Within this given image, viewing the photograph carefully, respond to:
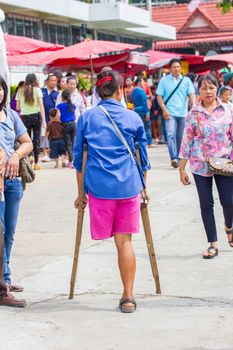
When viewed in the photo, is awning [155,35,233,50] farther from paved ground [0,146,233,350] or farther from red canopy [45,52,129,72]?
paved ground [0,146,233,350]

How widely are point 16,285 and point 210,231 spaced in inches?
80.5

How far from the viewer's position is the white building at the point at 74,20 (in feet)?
90.1

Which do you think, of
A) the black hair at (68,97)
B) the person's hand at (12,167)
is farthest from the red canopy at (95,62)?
the person's hand at (12,167)

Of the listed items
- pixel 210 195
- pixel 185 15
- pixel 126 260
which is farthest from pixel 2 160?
pixel 185 15

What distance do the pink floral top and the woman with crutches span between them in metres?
1.71

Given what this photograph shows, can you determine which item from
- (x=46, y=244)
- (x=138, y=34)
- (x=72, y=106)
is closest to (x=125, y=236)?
(x=46, y=244)

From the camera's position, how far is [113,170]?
6.38m

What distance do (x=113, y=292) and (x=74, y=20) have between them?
25523 mm

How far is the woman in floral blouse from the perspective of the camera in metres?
8.12

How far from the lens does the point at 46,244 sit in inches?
352

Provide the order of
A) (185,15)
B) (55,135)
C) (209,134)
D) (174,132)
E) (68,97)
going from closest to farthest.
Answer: (209,134) → (174,132) → (68,97) → (55,135) → (185,15)

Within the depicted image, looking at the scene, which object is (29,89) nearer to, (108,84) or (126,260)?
(108,84)

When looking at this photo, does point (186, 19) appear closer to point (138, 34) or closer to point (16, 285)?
point (138, 34)

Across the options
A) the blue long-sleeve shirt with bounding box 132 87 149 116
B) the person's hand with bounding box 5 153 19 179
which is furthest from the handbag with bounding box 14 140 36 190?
the blue long-sleeve shirt with bounding box 132 87 149 116
